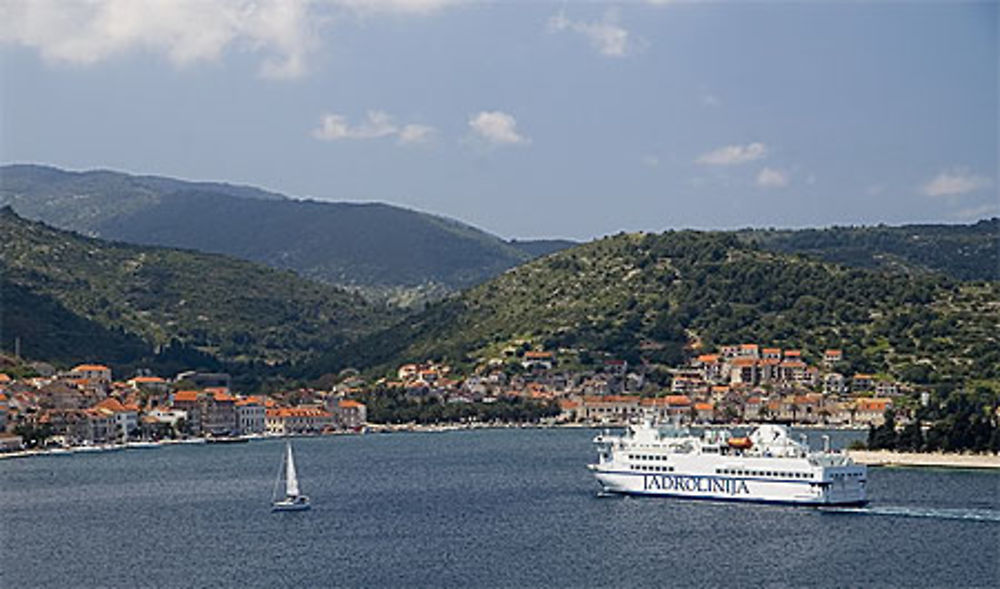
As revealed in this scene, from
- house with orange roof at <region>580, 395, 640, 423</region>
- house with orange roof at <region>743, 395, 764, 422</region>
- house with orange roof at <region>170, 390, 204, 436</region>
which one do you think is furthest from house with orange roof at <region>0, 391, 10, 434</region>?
house with orange roof at <region>743, 395, 764, 422</region>

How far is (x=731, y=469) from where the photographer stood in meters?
82.8

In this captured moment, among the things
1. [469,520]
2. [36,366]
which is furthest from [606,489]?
[36,366]

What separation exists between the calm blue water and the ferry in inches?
51.9

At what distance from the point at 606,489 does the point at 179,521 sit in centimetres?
2270

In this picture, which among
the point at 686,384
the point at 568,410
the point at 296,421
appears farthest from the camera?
the point at 686,384

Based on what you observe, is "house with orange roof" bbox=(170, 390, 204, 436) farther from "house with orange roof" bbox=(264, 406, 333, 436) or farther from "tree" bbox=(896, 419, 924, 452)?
"tree" bbox=(896, 419, 924, 452)

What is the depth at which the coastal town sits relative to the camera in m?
155

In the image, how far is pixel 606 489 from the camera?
8788 cm

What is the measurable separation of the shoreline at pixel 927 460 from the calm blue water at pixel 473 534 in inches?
92.3

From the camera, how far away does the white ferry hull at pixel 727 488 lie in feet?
259

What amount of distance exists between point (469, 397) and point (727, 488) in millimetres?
100375

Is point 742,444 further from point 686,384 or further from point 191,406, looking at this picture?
point 686,384

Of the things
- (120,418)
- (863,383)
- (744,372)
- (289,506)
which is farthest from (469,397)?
(289,506)

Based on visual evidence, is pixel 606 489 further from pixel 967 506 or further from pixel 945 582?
pixel 945 582
